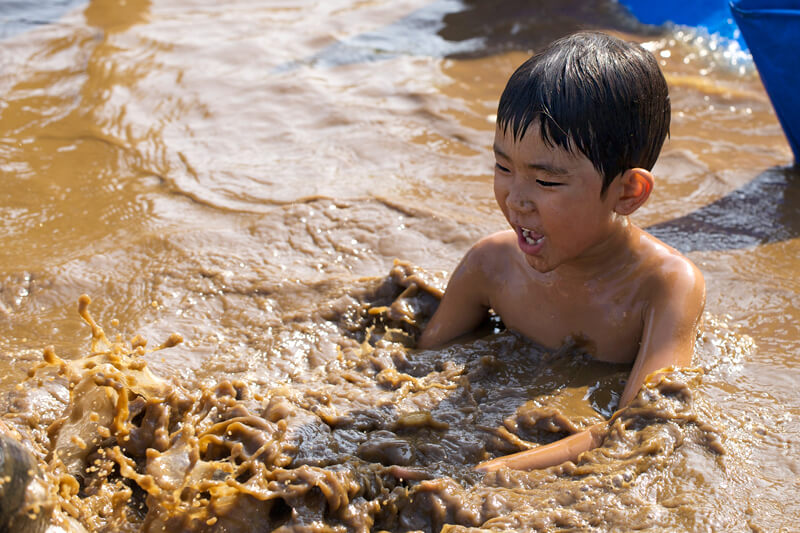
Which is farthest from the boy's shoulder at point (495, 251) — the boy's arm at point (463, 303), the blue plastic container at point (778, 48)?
the blue plastic container at point (778, 48)

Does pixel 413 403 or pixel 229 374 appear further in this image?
pixel 229 374

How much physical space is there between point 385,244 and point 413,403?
3.76 feet

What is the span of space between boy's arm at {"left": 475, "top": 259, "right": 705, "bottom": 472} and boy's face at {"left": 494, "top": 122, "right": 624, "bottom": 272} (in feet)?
0.94

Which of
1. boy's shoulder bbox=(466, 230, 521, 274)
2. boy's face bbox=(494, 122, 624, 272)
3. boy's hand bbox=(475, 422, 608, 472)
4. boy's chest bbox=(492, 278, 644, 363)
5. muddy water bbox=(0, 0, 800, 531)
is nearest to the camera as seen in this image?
muddy water bbox=(0, 0, 800, 531)

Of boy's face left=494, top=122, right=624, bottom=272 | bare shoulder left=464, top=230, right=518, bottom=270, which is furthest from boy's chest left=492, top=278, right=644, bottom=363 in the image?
boy's face left=494, top=122, right=624, bottom=272

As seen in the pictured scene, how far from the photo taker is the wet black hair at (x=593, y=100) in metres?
2.26

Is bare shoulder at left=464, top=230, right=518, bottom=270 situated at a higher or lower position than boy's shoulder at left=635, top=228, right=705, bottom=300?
lower

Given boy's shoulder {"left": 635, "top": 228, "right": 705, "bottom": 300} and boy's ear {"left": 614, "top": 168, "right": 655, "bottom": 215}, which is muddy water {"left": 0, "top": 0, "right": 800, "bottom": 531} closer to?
boy's shoulder {"left": 635, "top": 228, "right": 705, "bottom": 300}

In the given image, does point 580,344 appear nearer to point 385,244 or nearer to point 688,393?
point 688,393

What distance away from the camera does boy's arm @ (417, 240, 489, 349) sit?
287 centimetres

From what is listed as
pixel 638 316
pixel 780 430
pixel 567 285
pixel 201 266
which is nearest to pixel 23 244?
pixel 201 266

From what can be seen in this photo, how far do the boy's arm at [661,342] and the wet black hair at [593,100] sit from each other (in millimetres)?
408

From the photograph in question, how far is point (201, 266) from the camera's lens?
3271 mm

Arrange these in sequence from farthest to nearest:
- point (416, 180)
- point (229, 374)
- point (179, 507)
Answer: point (416, 180), point (229, 374), point (179, 507)
